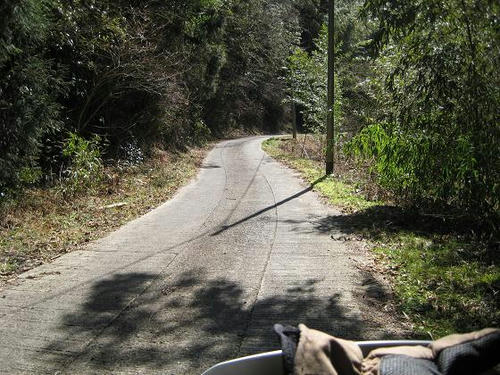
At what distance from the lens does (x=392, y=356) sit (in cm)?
232

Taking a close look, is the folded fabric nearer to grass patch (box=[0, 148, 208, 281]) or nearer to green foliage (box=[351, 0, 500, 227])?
green foliage (box=[351, 0, 500, 227])

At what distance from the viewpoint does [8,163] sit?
996 cm

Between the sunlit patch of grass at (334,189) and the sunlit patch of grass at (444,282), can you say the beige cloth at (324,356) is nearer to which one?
the sunlit patch of grass at (444,282)

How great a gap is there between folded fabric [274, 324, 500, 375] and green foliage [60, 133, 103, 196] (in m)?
10.7

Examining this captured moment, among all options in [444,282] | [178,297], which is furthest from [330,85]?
[178,297]

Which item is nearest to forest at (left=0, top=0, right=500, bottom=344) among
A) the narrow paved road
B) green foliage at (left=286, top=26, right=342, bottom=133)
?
the narrow paved road

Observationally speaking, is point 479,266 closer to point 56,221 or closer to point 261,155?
point 56,221

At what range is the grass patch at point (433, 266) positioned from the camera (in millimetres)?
5387

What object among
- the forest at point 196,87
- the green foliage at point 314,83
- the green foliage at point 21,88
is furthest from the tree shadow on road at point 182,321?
the green foliage at point 314,83

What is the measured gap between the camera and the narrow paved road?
4.65m

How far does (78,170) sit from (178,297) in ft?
25.3

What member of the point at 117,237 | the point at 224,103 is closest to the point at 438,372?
the point at 117,237

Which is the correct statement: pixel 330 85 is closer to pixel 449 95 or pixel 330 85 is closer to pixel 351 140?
pixel 351 140

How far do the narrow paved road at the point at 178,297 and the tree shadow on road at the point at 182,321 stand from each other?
11 millimetres
